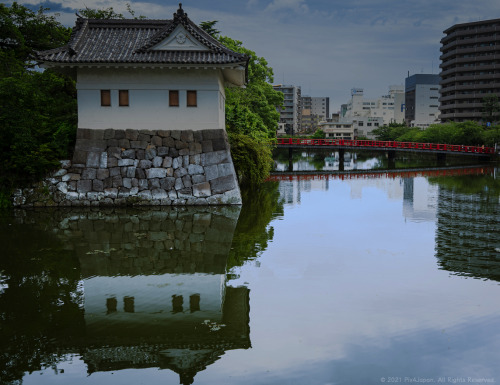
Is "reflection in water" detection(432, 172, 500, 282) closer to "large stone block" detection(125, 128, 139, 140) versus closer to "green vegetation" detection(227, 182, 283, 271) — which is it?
"green vegetation" detection(227, 182, 283, 271)

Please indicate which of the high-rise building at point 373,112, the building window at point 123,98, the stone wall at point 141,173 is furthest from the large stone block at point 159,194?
the high-rise building at point 373,112

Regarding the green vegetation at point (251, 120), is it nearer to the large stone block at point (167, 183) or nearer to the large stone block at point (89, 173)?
the large stone block at point (167, 183)

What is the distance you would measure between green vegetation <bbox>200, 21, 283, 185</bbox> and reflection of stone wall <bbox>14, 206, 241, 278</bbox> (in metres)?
6.09

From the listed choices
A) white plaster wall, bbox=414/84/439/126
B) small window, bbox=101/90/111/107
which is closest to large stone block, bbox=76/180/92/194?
small window, bbox=101/90/111/107

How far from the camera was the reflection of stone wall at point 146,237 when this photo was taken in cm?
1047

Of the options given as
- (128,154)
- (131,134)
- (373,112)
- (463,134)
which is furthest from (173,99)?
(373,112)

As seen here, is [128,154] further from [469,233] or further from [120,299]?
→ [469,233]

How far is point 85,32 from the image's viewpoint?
68.8 ft

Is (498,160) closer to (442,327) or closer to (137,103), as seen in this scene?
(137,103)

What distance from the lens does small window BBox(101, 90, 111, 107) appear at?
19625mm

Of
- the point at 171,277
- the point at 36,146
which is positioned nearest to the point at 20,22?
the point at 36,146

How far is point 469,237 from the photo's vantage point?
43.9ft

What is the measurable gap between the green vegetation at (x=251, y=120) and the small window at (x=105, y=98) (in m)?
6.47

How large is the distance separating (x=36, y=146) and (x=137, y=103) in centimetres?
464
